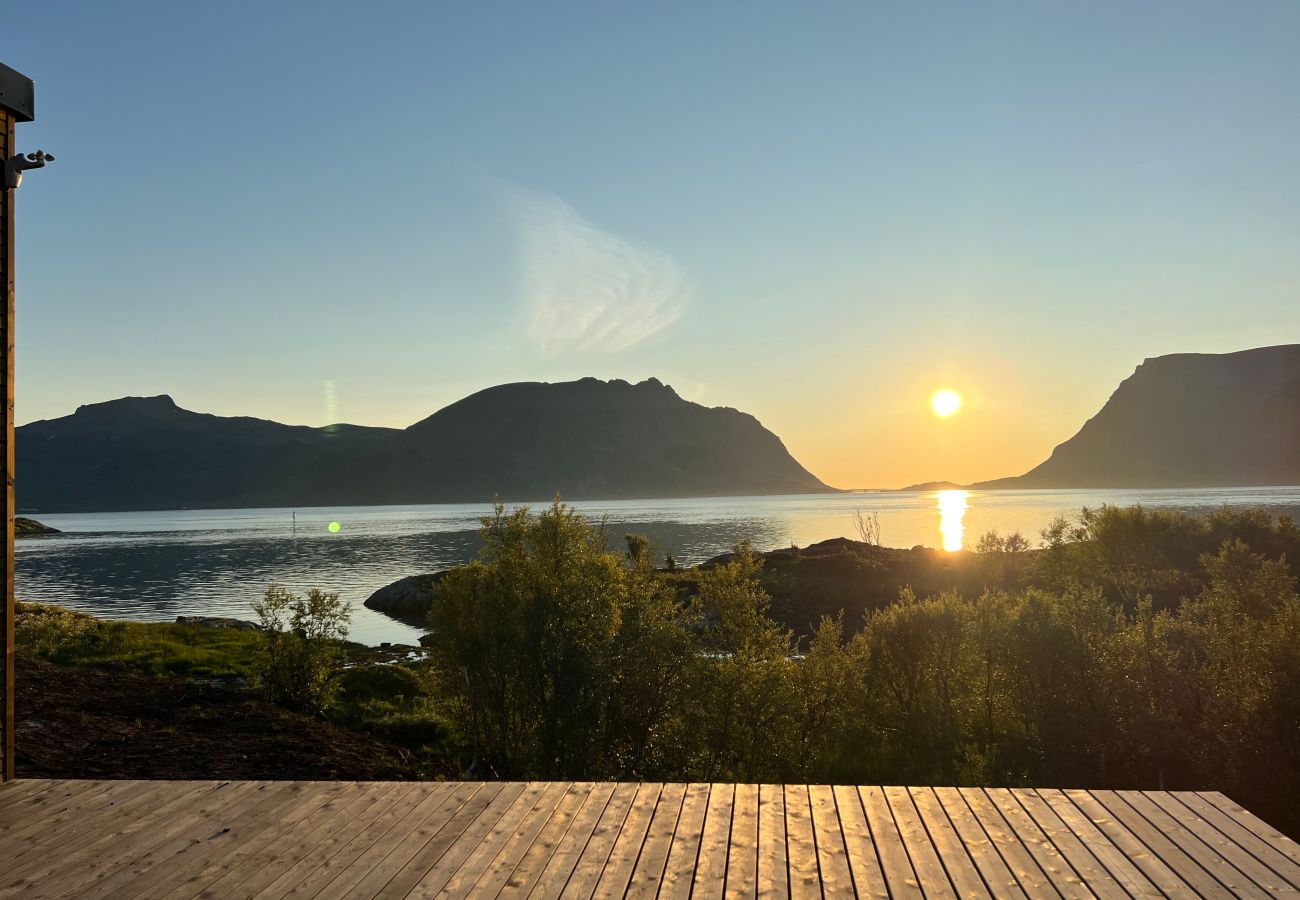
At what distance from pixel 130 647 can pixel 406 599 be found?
25.4 metres

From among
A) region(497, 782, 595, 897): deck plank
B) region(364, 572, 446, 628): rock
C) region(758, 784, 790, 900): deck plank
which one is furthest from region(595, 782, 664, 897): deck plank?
region(364, 572, 446, 628): rock

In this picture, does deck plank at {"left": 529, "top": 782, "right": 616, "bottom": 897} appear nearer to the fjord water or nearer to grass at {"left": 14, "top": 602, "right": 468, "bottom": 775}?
grass at {"left": 14, "top": 602, "right": 468, "bottom": 775}

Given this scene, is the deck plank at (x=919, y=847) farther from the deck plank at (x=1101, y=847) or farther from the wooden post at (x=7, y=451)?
the wooden post at (x=7, y=451)

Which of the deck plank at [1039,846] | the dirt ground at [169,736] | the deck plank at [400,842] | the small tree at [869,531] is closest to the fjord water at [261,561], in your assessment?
the small tree at [869,531]

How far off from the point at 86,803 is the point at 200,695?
1090 cm

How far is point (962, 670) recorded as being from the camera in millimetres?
17219

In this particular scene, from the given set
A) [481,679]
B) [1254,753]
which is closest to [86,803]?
[481,679]

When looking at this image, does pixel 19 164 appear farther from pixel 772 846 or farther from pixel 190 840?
pixel 772 846

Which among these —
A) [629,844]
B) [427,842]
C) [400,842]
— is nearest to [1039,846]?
[629,844]

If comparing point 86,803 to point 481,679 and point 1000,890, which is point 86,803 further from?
point 1000,890

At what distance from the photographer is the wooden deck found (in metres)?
5.96

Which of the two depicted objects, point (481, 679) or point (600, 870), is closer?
point (600, 870)

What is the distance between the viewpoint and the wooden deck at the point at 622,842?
5.96 m

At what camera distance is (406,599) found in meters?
51.7
